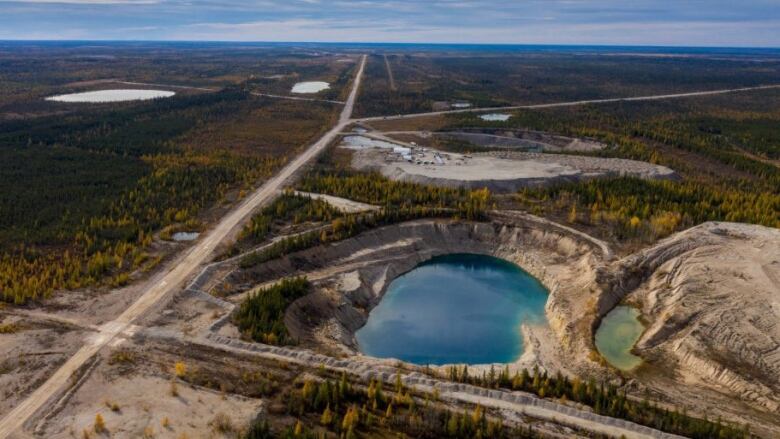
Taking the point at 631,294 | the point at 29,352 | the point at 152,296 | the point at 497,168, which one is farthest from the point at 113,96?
the point at 631,294

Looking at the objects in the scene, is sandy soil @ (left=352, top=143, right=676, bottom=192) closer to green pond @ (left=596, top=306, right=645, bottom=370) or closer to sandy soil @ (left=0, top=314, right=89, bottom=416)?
green pond @ (left=596, top=306, right=645, bottom=370)

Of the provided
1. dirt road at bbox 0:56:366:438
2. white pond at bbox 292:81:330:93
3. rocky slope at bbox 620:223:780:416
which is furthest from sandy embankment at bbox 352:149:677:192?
white pond at bbox 292:81:330:93

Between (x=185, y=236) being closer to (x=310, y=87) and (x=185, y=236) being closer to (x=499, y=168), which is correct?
(x=499, y=168)

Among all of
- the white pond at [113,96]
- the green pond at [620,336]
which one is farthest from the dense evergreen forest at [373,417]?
the white pond at [113,96]

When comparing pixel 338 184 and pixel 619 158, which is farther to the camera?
pixel 619 158

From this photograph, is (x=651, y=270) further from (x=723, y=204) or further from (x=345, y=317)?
(x=345, y=317)

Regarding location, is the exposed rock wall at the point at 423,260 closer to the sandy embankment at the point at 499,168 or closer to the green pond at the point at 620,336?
the green pond at the point at 620,336

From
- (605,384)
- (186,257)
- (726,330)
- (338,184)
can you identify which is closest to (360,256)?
(186,257)
